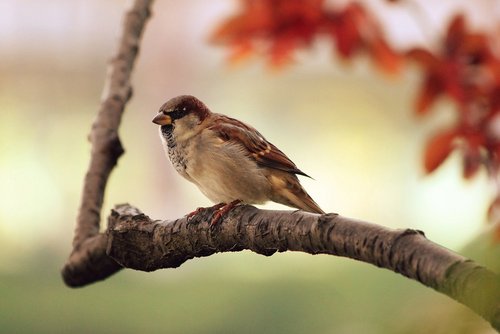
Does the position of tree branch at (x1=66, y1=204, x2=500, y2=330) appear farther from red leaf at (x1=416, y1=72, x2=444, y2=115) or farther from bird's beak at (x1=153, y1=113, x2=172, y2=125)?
red leaf at (x1=416, y1=72, x2=444, y2=115)

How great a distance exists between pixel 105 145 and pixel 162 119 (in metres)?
0.10

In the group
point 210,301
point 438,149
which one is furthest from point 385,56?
point 210,301

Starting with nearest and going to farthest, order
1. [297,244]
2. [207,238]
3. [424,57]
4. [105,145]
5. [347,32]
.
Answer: [297,244], [207,238], [105,145], [424,57], [347,32]

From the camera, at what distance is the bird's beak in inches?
45.0

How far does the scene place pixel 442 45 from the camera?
136 cm

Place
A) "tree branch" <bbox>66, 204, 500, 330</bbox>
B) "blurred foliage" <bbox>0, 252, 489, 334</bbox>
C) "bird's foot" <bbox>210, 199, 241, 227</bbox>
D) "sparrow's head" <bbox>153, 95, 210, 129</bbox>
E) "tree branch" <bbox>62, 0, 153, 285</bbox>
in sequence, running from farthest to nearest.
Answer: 1. "blurred foliage" <bbox>0, 252, 489, 334</bbox>
2. "sparrow's head" <bbox>153, 95, 210, 129</bbox>
3. "tree branch" <bbox>62, 0, 153, 285</bbox>
4. "bird's foot" <bbox>210, 199, 241, 227</bbox>
5. "tree branch" <bbox>66, 204, 500, 330</bbox>

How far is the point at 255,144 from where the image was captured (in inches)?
50.1

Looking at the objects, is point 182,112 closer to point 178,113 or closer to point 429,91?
point 178,113

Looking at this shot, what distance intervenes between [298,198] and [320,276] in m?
2.07

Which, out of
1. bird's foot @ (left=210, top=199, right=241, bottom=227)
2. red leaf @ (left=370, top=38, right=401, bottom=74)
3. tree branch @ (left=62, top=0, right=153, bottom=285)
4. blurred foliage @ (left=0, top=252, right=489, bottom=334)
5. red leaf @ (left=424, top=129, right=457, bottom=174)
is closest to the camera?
bird's foot @ (left=210, top=199, right=241, bottom=227)

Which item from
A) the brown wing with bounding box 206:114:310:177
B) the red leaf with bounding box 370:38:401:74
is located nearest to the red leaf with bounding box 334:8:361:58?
the red leaf with bounding box 370:38:401:74

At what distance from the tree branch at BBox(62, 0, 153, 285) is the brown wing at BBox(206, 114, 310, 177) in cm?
18

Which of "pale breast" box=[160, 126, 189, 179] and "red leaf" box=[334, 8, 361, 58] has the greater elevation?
"red leaf" box=[334, 8, 361, 58]

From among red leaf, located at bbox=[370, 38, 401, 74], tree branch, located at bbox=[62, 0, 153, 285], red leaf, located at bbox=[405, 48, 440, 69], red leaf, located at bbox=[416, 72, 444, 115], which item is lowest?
tree branch, located at bbox=[62, 0, 153, 285]
